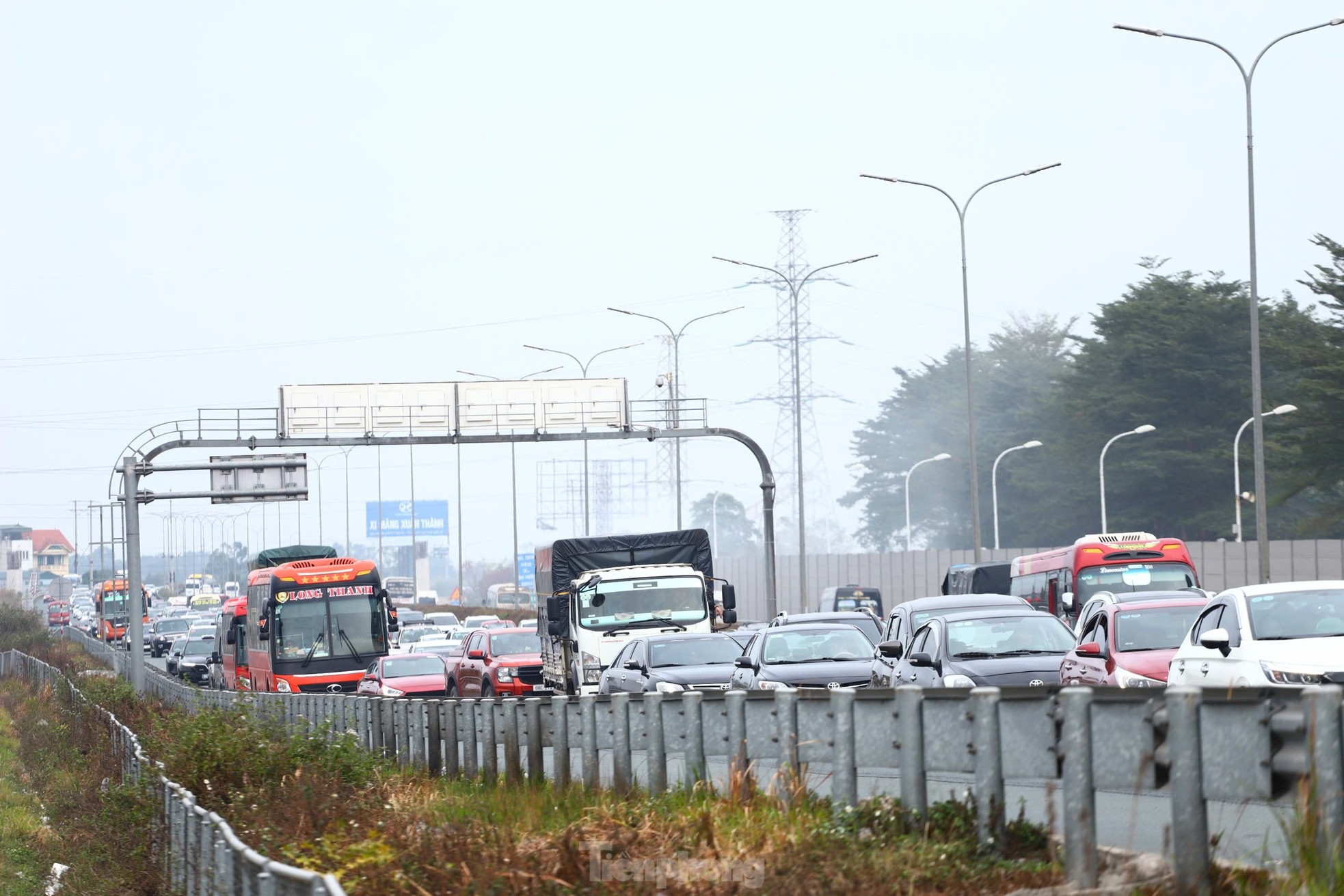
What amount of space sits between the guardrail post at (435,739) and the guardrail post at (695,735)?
6957 mm

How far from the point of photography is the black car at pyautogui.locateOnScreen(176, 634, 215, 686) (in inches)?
A: 2426

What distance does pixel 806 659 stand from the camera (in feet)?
74.6

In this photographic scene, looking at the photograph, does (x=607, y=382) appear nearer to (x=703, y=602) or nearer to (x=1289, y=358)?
(x=703, y=602)

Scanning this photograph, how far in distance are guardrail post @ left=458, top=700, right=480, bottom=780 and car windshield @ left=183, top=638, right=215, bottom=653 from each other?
48.5 meters

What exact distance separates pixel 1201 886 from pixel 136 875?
888 centimetres

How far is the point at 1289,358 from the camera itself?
66375 millimetres

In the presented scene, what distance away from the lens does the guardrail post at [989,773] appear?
8141 millimetres

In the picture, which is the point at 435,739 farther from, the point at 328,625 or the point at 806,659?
the point at 328,625

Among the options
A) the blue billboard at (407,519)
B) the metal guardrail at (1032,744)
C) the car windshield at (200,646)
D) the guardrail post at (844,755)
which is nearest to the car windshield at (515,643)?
the metal guardrail at (1032,744)

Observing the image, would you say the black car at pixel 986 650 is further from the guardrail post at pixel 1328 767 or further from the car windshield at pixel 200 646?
the car windshield at pixel 200 646

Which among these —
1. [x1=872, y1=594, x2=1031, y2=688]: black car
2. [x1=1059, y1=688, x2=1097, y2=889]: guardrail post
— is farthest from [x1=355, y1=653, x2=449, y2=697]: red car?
[x1=1059, y1=688, x2=1097, y2=889]: guardrail post

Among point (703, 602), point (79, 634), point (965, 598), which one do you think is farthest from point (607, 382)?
point (79, 634)

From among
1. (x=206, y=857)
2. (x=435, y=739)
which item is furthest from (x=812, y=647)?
(x=206, y=857)

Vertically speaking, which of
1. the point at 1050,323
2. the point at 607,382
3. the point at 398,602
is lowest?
the point at 398,602
